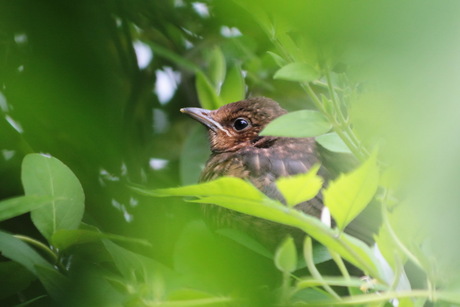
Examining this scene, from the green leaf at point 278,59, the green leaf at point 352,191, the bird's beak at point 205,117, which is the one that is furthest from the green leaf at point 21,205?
the bird's beak at point 205,117

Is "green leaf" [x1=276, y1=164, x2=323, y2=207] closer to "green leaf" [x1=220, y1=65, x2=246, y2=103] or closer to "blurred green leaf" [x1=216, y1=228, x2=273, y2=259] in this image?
"blurred green leaf" [x1=216, y1=228, x2=273, y2=259]

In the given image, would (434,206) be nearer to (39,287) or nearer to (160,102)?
(39,287)

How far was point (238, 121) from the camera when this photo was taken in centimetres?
242

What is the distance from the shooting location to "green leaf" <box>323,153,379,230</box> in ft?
1.83

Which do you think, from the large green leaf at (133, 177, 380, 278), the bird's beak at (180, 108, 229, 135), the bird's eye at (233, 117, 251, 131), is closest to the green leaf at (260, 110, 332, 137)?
the large green leaf at (133, 177, 380, 278)

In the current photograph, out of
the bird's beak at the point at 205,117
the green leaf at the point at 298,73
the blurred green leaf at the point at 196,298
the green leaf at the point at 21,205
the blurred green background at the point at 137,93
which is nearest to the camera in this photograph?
the blurred green background at the point at 137,93

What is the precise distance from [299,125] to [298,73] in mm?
80

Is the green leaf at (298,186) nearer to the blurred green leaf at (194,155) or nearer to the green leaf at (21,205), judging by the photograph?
the green leaf at (21,205)

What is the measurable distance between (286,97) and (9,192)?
5.43 feet

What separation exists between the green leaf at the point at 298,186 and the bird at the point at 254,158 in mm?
841

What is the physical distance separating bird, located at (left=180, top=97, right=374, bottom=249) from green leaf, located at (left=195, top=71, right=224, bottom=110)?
0.18 metres

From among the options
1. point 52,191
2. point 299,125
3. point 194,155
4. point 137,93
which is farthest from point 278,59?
point 194,155

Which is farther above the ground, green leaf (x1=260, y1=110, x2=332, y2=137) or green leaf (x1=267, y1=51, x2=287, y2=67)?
green leaf (x1=267, y1=51, x2=287, y2=67)

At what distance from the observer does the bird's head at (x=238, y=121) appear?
2.34m
